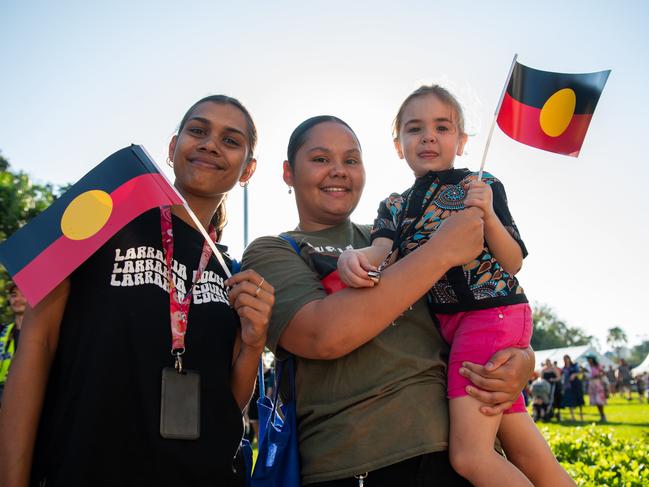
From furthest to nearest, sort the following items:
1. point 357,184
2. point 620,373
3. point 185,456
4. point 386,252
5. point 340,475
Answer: point 620,373 < point 357,184 < point 386,252 < point 340,475 < point 185,456

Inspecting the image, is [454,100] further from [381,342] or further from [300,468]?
[300,468]

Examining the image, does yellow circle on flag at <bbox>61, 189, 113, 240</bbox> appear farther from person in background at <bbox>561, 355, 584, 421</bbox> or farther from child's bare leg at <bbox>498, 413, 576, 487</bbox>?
person in background at <bbox>561, 355, 584, 421</bbox>

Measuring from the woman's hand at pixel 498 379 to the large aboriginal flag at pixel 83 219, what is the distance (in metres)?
1.39

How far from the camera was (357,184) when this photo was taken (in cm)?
300

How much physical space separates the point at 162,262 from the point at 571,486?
76.6 inches

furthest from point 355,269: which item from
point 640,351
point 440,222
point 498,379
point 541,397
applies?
point 640,351

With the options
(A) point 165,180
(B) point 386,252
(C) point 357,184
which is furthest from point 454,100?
(A) point 165,180

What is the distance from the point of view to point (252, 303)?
2162 millimetres

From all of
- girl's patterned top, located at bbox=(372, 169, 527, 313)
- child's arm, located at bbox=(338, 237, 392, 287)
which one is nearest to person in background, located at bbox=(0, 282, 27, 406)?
girl's patterned top, located at bbox=(372, 169, 527, 313)

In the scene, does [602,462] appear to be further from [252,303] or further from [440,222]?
[252,303]

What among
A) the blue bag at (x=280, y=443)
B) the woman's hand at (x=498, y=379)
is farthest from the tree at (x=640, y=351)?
the blue bag at (x=280, y=443)

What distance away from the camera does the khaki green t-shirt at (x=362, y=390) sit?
2158mm

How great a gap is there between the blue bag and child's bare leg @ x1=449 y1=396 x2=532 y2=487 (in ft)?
2.10

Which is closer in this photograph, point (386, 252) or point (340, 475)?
point (340, 475)
